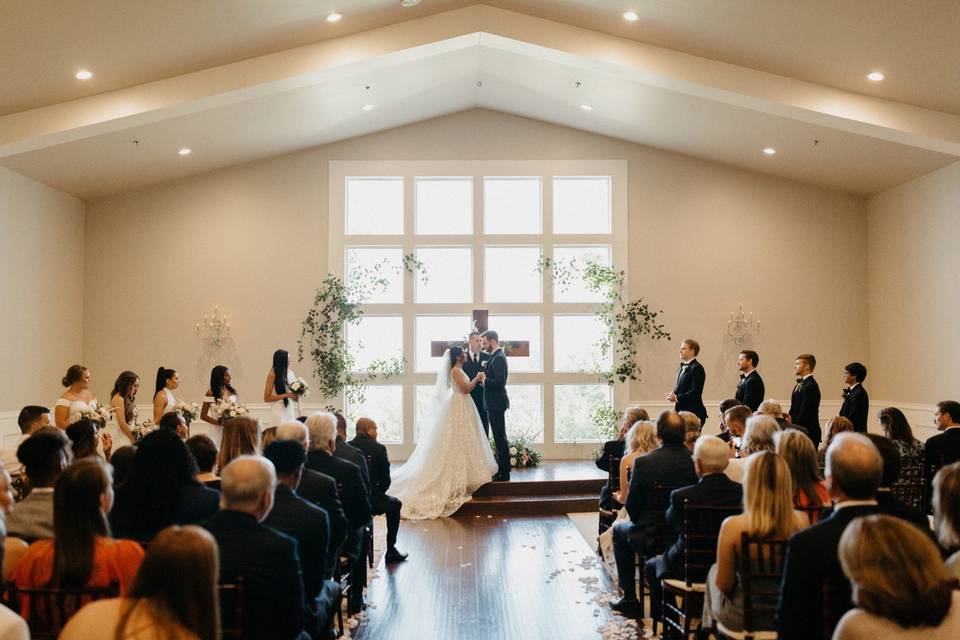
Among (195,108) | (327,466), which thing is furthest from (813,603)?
(195,108)

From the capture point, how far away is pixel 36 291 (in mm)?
9664

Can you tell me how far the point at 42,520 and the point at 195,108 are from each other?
244 inches

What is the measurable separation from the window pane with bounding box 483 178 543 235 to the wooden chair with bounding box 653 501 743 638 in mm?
7980

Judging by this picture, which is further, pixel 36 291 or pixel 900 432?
pixel 36 291

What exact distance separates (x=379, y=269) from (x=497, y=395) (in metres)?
3.42

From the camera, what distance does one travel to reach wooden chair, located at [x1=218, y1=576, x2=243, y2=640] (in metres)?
2.39

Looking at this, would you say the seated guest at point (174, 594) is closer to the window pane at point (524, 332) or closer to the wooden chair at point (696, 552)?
the wooden chair at point (696, 552)

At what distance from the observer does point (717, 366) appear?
442 inches

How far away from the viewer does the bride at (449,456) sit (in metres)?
8.25

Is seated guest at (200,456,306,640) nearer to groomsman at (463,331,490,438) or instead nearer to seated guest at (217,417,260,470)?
seated guest at (217,417,260,470)

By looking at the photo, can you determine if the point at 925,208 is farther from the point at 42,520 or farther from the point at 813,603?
the point at 42,520

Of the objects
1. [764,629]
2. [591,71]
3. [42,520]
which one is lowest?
[764,629]

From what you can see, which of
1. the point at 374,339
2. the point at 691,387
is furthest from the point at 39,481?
the point at 374,339

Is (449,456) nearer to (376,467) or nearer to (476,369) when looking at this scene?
(476,369)
